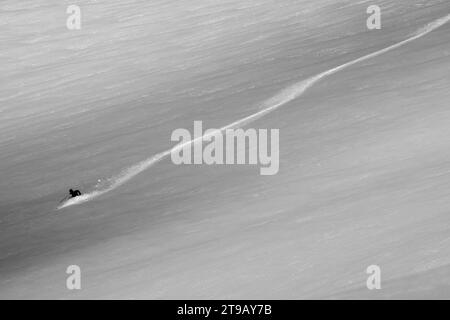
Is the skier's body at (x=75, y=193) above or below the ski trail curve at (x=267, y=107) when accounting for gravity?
below

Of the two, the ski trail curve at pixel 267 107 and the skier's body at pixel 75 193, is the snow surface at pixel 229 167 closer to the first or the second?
the ski trail curve at pixel 267 107

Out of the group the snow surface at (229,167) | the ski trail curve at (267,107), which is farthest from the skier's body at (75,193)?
the snow surface at (229,167)

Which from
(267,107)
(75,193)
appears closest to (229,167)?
(75,193)

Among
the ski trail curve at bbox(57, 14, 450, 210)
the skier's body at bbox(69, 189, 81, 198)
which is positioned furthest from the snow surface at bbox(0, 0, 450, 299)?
the skier's body at bbox(69, 189, 81, 198)

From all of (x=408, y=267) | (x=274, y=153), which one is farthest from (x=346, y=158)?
(x=408, y=267)

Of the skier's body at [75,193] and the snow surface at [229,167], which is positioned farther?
the skier's body at [75,193]

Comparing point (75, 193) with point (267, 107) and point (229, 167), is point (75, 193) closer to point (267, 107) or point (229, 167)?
point (229, 167)

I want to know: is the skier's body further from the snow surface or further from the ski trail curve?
the snow surface
